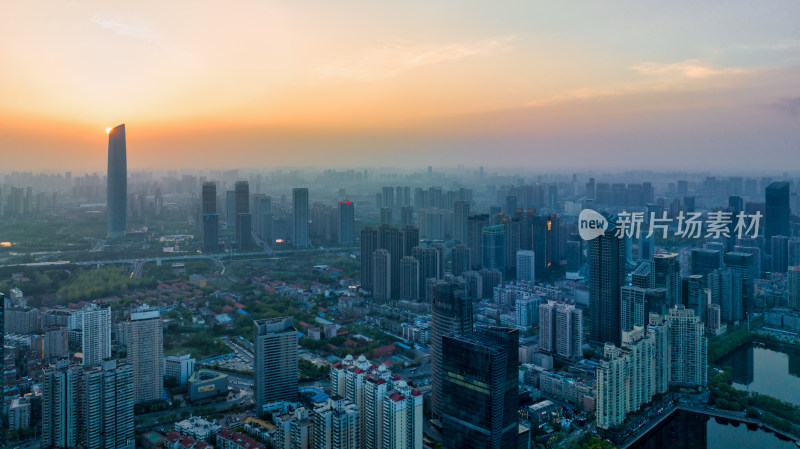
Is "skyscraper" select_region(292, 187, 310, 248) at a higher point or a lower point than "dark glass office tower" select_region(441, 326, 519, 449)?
higher

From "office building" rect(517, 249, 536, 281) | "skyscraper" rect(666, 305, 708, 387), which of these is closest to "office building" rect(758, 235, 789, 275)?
"office building" rect(517, 249, 536, 281)

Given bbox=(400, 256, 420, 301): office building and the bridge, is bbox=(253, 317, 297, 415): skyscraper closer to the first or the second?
the bridge

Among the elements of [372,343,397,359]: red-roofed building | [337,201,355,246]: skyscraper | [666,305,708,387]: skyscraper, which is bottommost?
[372,343,397,359]: red-roofed building

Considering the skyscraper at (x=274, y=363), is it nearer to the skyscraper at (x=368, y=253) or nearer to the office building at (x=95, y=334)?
the office building at (x=95, y=334)

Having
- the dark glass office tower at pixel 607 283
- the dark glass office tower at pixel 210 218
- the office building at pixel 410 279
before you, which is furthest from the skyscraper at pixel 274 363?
the dark glass office tower at pixel 210 218

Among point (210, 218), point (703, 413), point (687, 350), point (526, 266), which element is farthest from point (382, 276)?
point (703, 413)

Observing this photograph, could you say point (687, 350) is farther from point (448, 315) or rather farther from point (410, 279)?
point (410, 279)
